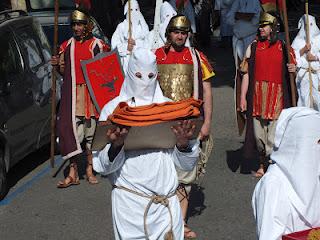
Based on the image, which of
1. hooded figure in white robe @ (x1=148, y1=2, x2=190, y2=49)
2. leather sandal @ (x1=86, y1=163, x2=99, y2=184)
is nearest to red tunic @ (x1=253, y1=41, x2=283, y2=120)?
leather sandal @ (x1=86, y1=163, x2=99, y2=184)

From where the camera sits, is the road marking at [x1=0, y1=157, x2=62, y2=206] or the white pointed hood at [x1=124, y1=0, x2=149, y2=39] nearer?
the road marking at [x1=0, y1=157, x2=62, y2=206]

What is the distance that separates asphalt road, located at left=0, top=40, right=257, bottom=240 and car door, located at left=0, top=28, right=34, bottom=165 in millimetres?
518

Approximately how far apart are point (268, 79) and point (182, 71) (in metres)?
1.81

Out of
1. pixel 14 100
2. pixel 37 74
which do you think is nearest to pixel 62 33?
pixel 37 74

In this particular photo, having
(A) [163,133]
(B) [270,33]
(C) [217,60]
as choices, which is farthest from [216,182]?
(C) [217,60]

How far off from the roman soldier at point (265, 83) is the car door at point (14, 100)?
2.45 metres

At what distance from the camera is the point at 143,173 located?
5273 millimetres

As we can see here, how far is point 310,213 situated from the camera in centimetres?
427

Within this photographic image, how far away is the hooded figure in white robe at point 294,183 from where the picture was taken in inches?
166

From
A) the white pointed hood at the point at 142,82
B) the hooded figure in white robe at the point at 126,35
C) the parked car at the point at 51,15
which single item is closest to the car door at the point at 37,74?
the hooded figure in white robe at the point at 126,35

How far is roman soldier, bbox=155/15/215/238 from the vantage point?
7.28 m

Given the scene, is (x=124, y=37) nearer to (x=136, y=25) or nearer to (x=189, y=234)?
(x=136, y=25)

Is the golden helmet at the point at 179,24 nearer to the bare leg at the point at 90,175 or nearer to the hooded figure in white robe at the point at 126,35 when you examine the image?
the bare leg at the point at 90,175

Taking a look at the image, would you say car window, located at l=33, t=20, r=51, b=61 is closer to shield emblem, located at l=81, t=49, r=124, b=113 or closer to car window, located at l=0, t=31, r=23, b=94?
car window, located at l=0, t=31, r=23, b=94
